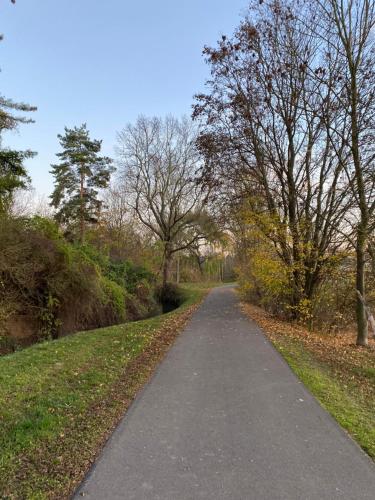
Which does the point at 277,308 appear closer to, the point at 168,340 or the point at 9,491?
the point at 168,340

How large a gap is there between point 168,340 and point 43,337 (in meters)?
5.38

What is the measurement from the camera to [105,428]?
4500 mm

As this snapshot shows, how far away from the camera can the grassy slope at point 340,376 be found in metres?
4.94

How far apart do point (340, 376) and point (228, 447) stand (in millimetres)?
4366

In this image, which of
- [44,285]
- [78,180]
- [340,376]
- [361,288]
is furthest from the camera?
[78,180]

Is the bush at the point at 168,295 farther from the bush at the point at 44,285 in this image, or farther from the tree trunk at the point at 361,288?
the tree trunk at the point at 361,288

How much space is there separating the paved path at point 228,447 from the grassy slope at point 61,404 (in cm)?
28

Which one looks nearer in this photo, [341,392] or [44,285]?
[341,392]

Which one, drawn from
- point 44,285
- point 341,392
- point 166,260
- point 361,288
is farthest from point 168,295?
point 341,392

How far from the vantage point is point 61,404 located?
525cm

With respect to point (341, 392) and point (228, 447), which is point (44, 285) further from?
point (228, 447)

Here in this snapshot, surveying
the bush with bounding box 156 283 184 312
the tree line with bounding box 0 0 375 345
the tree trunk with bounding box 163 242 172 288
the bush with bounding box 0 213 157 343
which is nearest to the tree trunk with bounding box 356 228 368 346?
the tree line with bounding box 0 0 375 345

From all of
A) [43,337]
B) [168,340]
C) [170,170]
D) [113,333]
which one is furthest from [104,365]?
[170,170]

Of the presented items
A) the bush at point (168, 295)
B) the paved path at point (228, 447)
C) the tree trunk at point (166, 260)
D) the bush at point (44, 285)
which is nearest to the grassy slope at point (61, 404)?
the paved path at point (228, 447)
